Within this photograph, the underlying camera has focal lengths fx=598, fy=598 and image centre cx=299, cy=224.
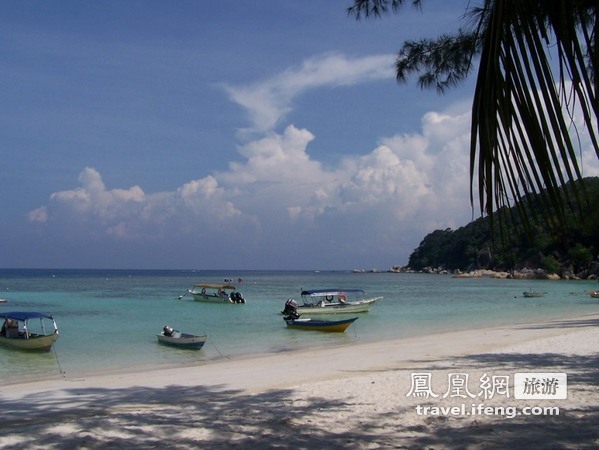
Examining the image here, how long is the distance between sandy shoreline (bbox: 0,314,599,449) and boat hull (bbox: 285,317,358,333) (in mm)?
9325

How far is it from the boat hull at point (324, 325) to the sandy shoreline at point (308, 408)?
932cm

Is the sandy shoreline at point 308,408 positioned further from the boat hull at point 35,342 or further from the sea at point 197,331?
the boat hull at point 35,342

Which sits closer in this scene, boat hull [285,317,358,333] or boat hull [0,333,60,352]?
boat hull [0,333,60,352]

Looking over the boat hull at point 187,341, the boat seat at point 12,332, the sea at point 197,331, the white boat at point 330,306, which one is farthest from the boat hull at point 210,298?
the boat seat at point 12,332

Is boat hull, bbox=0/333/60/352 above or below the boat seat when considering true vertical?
below

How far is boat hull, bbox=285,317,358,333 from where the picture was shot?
23.8 metres

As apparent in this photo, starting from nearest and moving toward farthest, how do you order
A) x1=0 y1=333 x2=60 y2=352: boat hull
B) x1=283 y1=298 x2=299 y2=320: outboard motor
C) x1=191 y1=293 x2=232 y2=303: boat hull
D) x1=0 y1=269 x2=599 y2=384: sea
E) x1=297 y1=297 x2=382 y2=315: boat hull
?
x1=0 y1=269 x2=599 y2=384: sea < x1=0 y1=333 x2=60 y2=352: boat hull < x1=283 y1=298 x2=299 y2=320: outboard motor < x1=297 y1=297 x2=382 y2=315: boat hull < x1=191 y1=293 x2=232 y2=303: boat hull

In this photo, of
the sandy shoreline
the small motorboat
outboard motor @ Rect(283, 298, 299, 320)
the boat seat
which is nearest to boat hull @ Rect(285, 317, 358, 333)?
outboard motor @ Rect(283, 298, 299, 320)

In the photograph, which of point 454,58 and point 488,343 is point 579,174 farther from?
point 488,343

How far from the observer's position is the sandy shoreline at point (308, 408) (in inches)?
226

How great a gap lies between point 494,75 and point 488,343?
16.8m

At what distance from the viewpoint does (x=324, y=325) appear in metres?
24.3

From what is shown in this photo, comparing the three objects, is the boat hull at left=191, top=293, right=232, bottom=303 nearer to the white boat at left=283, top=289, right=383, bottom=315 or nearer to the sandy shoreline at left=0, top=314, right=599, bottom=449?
the white boat at left=283, top=289, right=383, bottom=315

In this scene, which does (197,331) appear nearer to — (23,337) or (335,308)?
(23,337)
